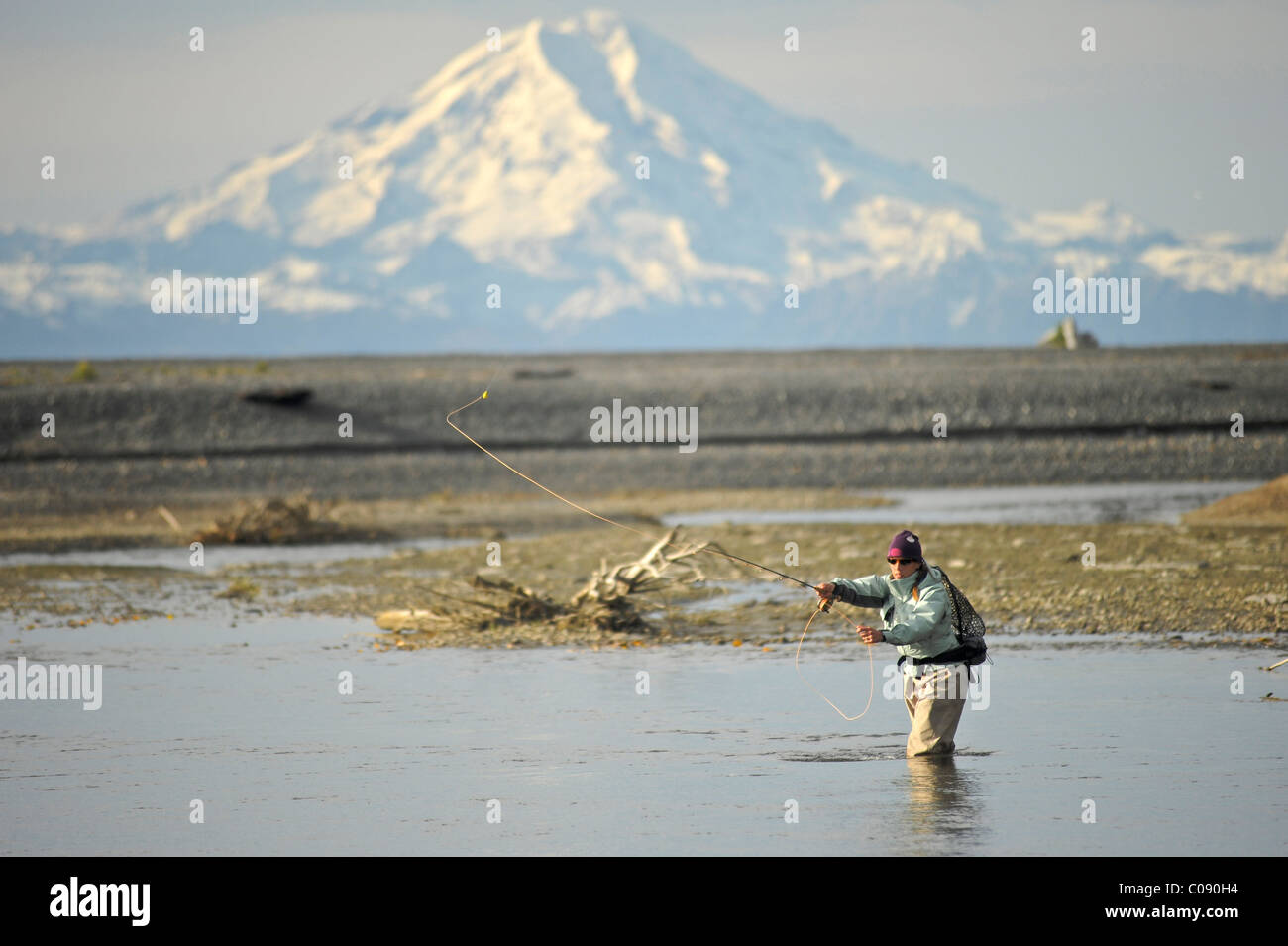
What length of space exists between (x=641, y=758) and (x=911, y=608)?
193 cm

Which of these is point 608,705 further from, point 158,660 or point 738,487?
point 738,487

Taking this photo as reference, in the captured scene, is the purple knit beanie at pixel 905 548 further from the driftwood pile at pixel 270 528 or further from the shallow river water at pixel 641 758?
the driftwood pile at pixel 270 528

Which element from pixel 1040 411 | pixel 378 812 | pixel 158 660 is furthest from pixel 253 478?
pixel 378 812

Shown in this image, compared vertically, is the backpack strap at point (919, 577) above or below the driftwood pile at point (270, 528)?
below

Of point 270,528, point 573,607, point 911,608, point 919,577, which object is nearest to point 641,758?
point 911,608

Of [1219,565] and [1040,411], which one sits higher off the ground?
[1040,411]

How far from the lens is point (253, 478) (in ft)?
125

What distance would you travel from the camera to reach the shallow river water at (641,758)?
8.94 meters

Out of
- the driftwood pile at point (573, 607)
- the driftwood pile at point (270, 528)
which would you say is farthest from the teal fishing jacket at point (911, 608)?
the driftwood pile at point (270, 528)

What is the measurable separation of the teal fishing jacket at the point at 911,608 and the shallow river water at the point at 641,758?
739 millimetres

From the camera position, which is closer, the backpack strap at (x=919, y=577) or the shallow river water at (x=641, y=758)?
the shallow river water at (x=641, y=758)

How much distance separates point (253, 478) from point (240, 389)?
280 inches
